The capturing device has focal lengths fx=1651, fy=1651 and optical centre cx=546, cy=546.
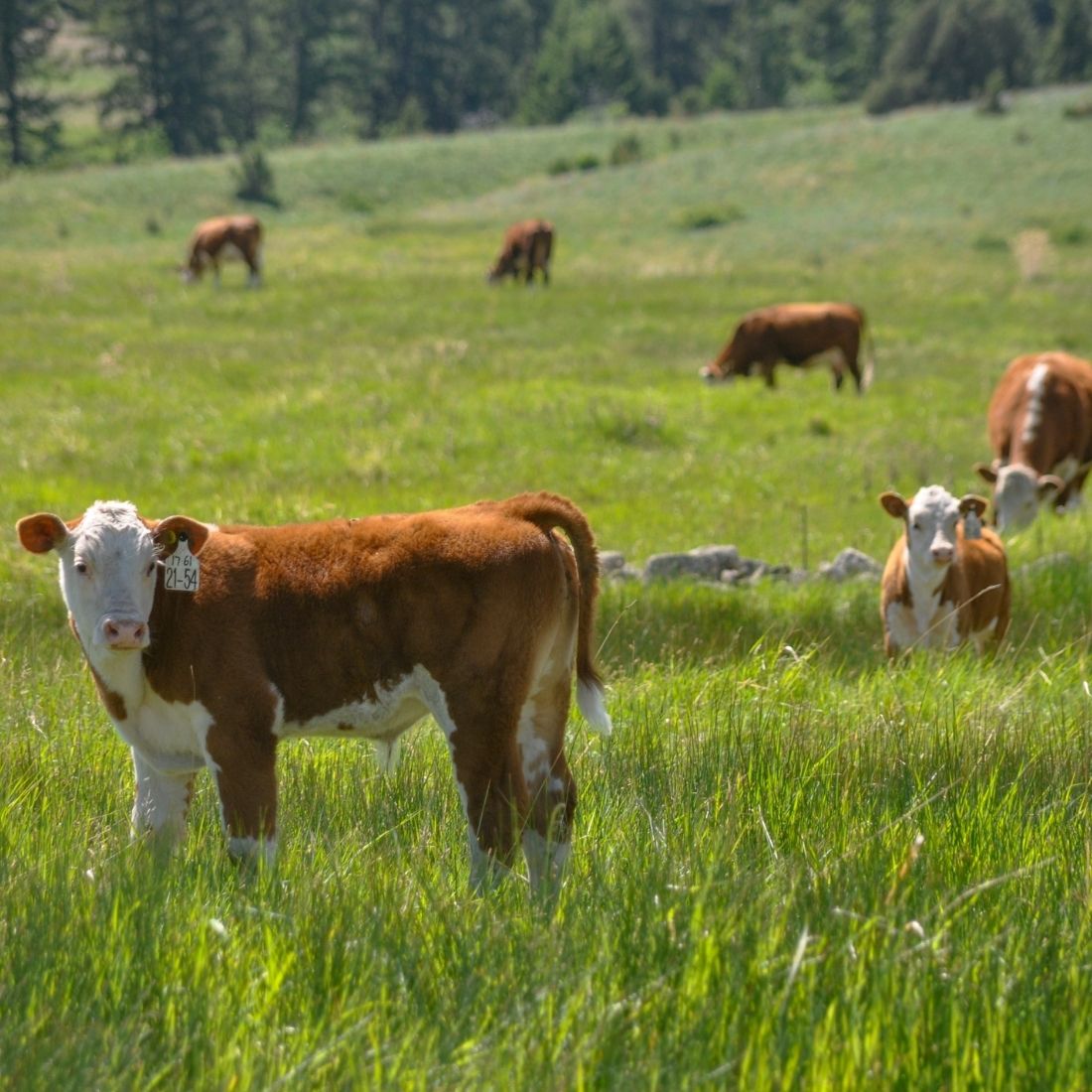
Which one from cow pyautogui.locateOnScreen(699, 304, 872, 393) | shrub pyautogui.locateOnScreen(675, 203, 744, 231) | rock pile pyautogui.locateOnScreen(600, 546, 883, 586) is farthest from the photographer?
shrub pyautogui.locateOnScreen(675, 203, 744, 231)

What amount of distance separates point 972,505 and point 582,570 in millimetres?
4550

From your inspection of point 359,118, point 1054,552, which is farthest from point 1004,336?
point 359,118

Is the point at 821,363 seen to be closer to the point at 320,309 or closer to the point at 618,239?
the point at 320,309

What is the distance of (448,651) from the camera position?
5.40 meters

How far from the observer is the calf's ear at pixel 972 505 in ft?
31.8

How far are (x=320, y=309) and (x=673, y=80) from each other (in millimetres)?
105385

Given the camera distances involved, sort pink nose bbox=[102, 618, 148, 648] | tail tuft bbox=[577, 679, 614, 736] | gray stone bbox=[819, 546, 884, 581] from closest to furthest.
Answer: pink nose bbox=[102, 618, 148, 648] → tail tuft bbox=[577, 679, 614, 736] → gray stone bbox=[819, 546, 884, 581]

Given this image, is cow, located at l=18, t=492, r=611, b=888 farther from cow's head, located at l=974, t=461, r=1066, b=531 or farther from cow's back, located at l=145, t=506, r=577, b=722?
cow's head, located at l=974, t=461, r=1066, b=531

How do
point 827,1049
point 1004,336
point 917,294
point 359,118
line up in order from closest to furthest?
1. point 827,1049
2. point 1004,336
3. point 917,294
4. point 359,118

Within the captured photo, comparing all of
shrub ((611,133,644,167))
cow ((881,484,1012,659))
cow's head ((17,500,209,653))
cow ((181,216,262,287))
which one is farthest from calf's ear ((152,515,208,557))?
shrub ((611,133,644,167))

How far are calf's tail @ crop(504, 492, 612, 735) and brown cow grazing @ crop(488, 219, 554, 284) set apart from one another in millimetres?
29672

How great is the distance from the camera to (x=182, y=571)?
5441 mm

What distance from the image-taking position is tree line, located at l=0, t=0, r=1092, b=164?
92125 millimetres

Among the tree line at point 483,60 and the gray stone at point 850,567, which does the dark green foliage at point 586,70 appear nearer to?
the tree line at point 483,60
